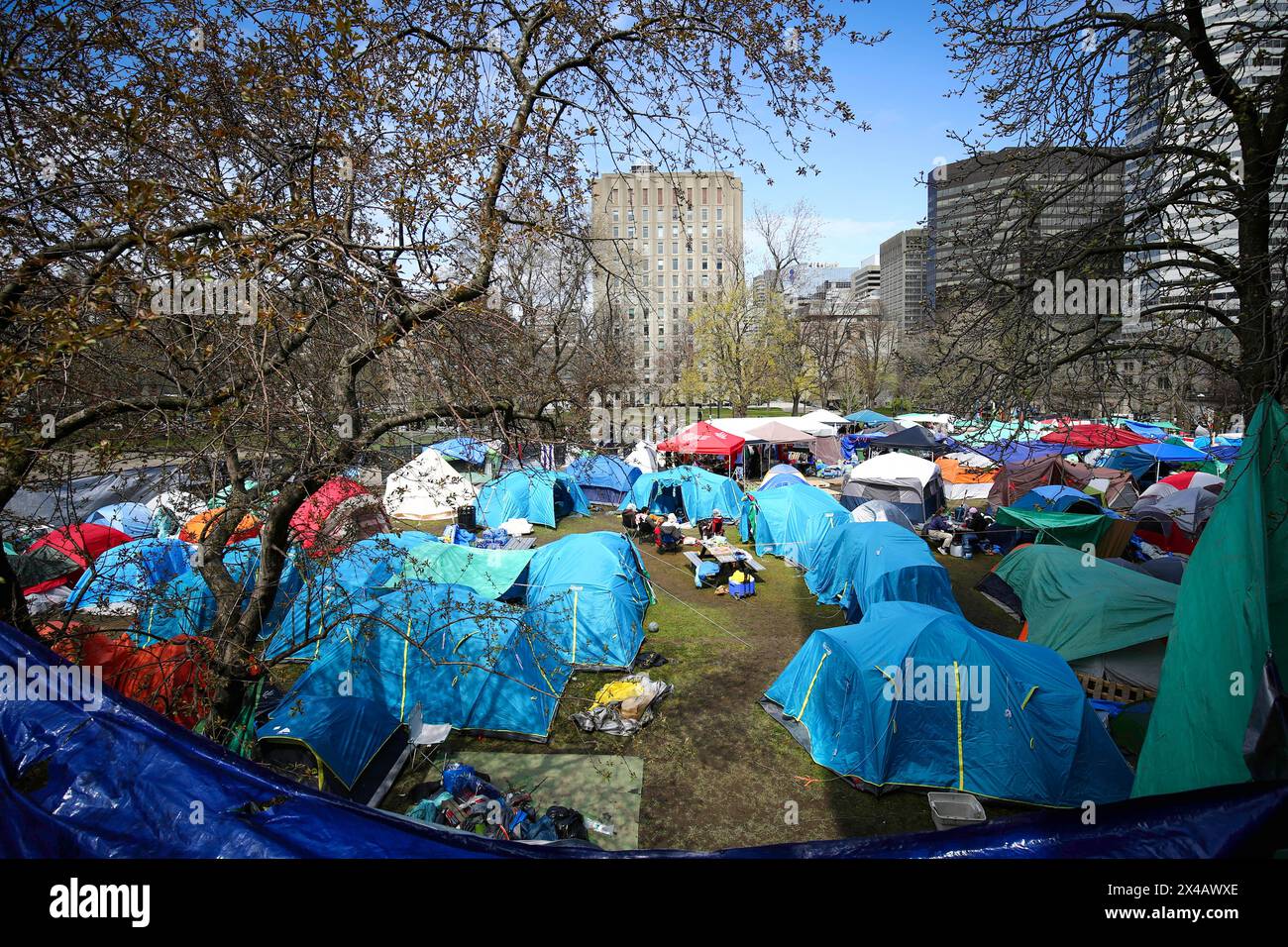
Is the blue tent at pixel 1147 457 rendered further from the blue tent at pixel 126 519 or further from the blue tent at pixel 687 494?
the blue tent at pixel 126 519

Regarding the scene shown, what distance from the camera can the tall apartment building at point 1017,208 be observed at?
257 inches

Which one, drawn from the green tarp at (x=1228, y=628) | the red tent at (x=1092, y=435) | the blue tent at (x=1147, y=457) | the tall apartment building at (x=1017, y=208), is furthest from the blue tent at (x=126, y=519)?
the blue tent at (x=1147, y=457)

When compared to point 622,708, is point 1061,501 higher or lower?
higher

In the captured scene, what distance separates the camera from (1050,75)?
20.1ft

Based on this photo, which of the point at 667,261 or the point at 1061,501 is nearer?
the point at 1061,501

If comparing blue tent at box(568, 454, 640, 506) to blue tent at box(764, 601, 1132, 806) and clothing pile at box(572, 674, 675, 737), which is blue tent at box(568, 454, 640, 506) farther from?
blue tent at box(764, 601, 1132, 806)

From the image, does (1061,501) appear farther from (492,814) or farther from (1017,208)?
(492,814)

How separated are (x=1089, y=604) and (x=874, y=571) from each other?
281 centimetres

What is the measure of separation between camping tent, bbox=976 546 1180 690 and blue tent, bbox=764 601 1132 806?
5.73 ft

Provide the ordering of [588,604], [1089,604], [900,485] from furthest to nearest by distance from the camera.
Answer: [900,485], [588,604], [1089,604]

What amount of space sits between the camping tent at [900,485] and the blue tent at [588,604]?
32.2 ft

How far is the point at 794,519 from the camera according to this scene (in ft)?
46.9

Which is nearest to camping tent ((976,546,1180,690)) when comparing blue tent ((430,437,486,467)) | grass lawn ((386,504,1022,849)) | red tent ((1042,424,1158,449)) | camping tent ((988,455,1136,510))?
grass lawn ((386,504,1022,849))

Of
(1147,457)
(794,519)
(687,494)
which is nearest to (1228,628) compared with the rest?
(794,519)
